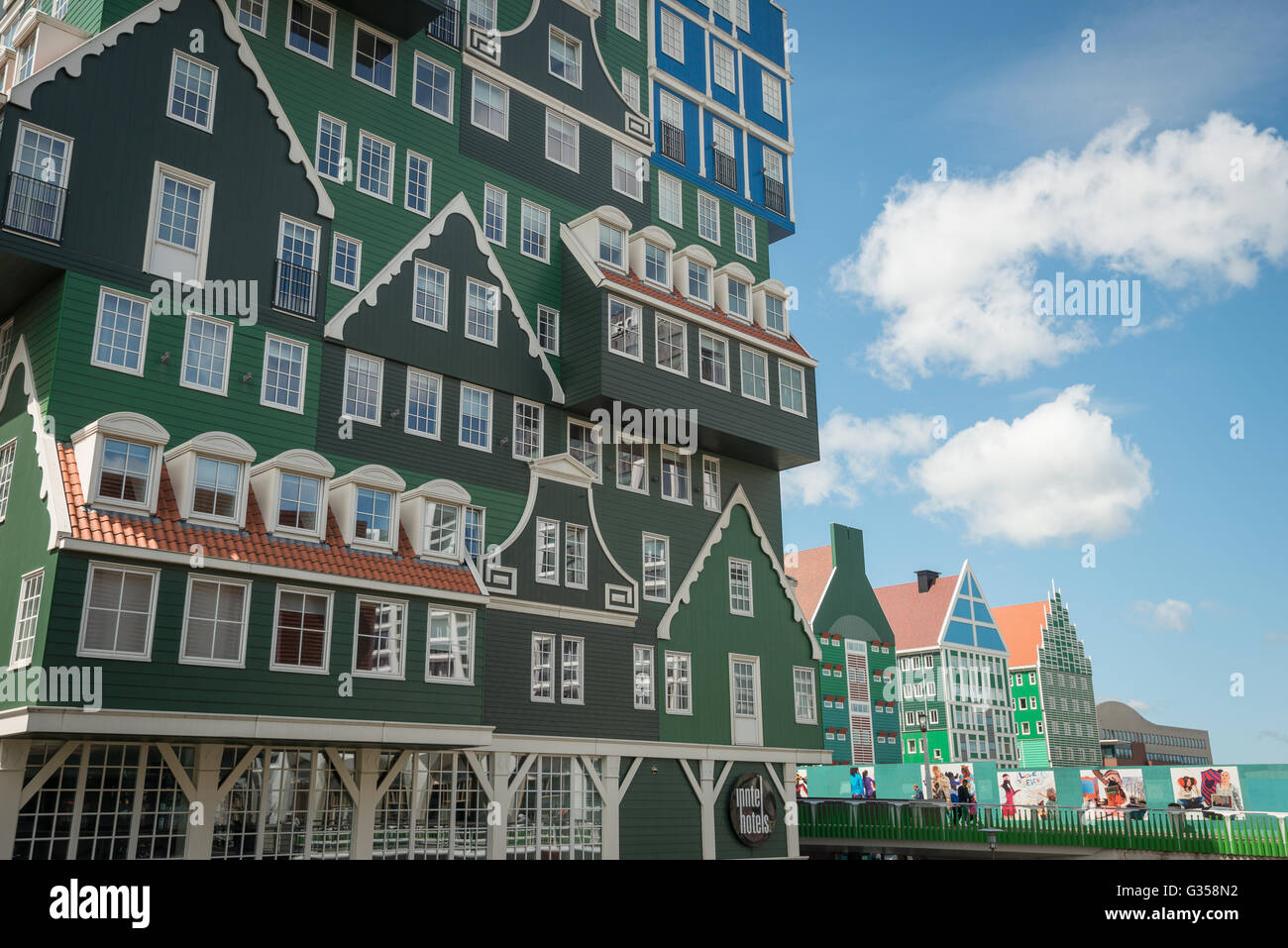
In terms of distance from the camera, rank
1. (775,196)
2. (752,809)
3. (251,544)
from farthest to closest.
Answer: (775,196) < (752,809) < (251,544)

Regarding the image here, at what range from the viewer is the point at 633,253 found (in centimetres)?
3784

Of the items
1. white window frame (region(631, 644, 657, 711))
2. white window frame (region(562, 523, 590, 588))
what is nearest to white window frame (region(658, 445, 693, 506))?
white window frame (region(562, 523, 590, 588))

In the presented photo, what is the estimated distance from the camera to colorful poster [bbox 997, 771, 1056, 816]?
152 feet

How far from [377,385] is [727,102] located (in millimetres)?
23795

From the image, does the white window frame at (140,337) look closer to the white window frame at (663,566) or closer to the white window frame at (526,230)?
the white window frame at (526,230)

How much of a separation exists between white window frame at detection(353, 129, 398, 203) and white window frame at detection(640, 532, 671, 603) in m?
14.2

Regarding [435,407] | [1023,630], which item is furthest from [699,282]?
[1023,630]

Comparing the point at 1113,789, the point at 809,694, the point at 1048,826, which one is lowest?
the point at 1048,826

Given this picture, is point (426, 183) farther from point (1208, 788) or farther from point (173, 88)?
point (1208, 788)

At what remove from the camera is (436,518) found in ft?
99.6

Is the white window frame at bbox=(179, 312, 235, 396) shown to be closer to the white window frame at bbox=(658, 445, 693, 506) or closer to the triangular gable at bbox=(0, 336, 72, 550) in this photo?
the triangular gable at bbox=(0, 336, 72, 550)
